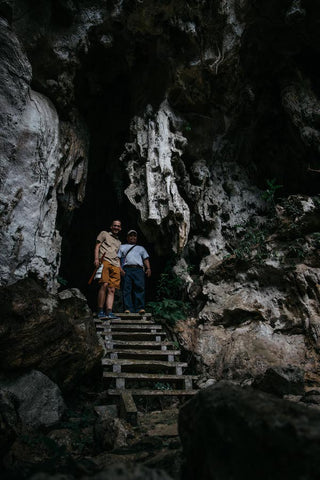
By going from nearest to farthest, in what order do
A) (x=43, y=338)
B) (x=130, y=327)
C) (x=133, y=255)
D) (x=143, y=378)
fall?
(x=43, y=338) < (x=143, y=378) < (x=130, y=327) < (x=133, y=255)

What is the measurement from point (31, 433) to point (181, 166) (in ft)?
20.8

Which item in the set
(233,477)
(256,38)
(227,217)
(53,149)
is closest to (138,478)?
(233,477)

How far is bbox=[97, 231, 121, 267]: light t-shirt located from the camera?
6617 millimetres

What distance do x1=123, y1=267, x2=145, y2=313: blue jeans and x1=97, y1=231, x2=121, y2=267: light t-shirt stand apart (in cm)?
52

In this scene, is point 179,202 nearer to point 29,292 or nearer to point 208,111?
point 208,111

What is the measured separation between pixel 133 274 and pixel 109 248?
883 millimetres

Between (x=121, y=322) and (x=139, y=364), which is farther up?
(x=121, y=322)

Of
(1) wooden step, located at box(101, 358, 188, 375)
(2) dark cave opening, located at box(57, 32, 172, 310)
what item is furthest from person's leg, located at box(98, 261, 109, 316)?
(1) wooden step, located at box(101, 358, 188, 375)

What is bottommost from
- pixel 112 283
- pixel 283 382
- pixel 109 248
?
pixel 283 382

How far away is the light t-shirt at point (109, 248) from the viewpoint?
6.62 metres

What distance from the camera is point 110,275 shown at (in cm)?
661

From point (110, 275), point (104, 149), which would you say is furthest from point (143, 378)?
point (104, 149)

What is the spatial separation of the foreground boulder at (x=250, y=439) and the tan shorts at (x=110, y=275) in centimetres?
489

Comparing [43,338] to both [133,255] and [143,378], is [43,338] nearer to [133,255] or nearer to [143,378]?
[143,378]
